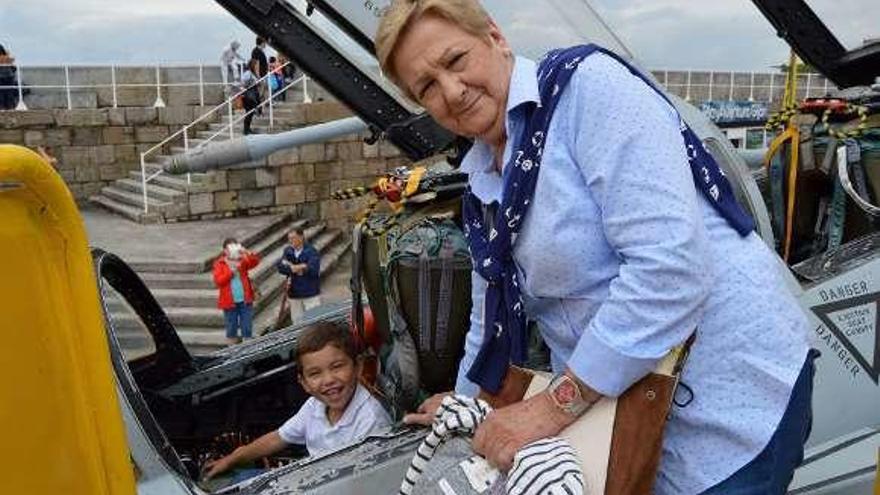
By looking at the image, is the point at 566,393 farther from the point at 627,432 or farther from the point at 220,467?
the point at 220,467

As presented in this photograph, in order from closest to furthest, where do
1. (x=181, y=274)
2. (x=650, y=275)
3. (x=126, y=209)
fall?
1. (x=650, y=275)
2. (x=181, y=274)
3. (x=126, y=209)

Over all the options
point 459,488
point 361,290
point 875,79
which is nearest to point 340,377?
point 361,290

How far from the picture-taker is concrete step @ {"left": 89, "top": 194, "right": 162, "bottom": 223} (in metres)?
13.7

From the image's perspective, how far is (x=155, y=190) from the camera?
571 inches

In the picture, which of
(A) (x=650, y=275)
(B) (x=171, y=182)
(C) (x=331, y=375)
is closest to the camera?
(A) (x=650, y=275)

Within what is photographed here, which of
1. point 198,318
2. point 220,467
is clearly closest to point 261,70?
point 198,318

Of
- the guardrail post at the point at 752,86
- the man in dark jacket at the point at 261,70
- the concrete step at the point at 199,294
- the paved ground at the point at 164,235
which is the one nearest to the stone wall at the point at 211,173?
the paved ground at the point at 164,235

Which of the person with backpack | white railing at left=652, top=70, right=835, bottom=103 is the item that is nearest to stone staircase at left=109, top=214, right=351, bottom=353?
the person with backpack

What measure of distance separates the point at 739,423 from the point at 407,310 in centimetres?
134

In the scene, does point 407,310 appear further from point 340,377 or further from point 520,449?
point 520,449

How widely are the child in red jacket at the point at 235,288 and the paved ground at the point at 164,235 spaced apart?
2652mm

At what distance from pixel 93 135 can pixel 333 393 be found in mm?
13878

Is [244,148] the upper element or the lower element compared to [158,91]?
upper

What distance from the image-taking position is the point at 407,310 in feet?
8.38
